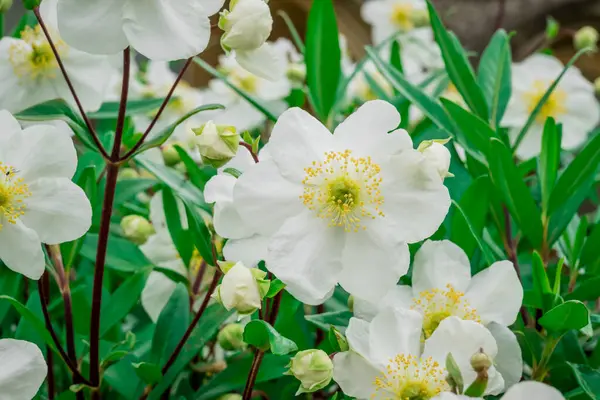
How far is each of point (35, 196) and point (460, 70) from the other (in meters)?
0.36

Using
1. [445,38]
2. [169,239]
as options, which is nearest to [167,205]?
[169,239]

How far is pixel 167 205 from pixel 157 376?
0.15 m

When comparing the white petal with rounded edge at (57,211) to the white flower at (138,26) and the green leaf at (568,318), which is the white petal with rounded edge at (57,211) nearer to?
the white flower at (138,26)

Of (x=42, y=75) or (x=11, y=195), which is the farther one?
(x=42, y=75)


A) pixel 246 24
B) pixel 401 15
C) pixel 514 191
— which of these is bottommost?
pixel 401 15

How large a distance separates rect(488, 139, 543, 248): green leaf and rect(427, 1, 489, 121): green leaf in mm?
116

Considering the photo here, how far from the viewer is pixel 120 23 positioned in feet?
1.29

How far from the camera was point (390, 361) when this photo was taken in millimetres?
385

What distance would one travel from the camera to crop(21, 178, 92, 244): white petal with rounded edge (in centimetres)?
40

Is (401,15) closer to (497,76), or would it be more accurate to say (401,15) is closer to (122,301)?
(497,76)

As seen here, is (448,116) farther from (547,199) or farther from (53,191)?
(53,191)

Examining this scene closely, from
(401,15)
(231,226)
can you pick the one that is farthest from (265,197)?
(401,15)

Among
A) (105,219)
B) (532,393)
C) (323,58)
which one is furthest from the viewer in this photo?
(323,58)

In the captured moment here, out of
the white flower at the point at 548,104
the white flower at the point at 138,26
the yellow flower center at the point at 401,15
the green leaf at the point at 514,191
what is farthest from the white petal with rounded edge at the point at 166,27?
the yellow flower center at the point at 401,15
